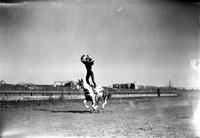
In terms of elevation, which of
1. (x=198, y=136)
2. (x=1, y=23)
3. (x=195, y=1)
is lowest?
(x=198, y=136)

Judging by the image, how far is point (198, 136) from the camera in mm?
9422

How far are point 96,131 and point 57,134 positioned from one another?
1417 mm

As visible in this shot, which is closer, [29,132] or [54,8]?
[29,132]

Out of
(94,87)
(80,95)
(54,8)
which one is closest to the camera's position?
(54,8)

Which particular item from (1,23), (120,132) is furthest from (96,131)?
(1,23)

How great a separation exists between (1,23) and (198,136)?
645 centimetres

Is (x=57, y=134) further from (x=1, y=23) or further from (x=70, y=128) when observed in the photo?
(x=1, y=23)

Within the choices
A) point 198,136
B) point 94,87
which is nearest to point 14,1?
point 198,136

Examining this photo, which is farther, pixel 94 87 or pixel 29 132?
pixel 94 87

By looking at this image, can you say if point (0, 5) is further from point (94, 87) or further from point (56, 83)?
point (56, 83)

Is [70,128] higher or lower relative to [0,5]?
lower

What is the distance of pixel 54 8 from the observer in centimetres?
1227

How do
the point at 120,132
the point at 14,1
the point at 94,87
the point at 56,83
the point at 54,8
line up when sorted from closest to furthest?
1. the point at 14,1
2. the point at 120,132
3. the point at 54,8
4. the point at 94,87
5. the point at 56,83

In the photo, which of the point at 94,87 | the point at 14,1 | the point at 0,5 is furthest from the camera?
the point at 94,87
